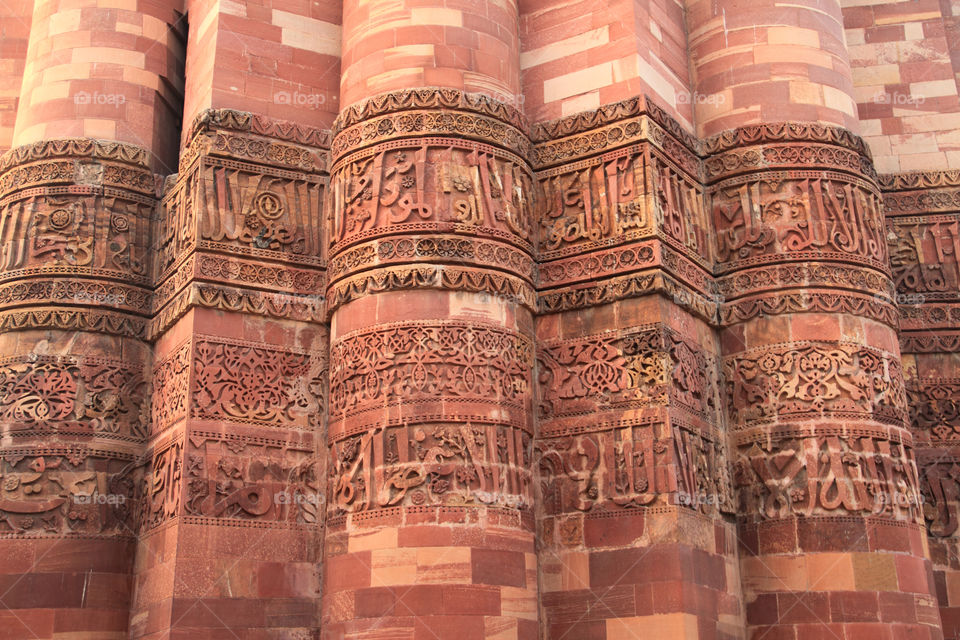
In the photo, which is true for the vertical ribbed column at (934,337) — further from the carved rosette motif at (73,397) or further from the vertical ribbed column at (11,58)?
the vertical ribbed column at (11,58)

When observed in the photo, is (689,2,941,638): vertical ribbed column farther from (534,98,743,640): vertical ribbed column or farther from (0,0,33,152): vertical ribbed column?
(0,0,33,152): vertical ribbed column

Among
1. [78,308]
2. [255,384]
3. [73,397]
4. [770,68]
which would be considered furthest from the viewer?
[770,68]

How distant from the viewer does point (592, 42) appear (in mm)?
13141

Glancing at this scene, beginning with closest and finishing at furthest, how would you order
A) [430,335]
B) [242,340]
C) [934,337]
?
[430,335], [242,340], [934,337]

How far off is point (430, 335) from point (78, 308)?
4.45m

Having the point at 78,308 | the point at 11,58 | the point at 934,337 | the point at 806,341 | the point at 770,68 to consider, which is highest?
the point at 11,58

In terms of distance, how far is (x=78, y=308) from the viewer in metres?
13.0

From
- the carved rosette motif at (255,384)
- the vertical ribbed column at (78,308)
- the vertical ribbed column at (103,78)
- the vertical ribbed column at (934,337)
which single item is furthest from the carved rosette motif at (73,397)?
the vertical ribbed column at (934,337)

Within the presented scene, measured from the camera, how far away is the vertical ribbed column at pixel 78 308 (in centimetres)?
1206

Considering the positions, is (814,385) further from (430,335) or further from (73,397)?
(73,397)

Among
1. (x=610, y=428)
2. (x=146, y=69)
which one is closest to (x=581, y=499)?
(x=610, y=428)

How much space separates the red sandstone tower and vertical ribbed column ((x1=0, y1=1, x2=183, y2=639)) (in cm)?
4

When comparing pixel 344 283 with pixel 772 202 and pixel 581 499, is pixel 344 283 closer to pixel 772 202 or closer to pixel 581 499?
pixel 581 499

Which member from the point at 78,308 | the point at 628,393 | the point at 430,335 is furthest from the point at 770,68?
the point at 78,308
